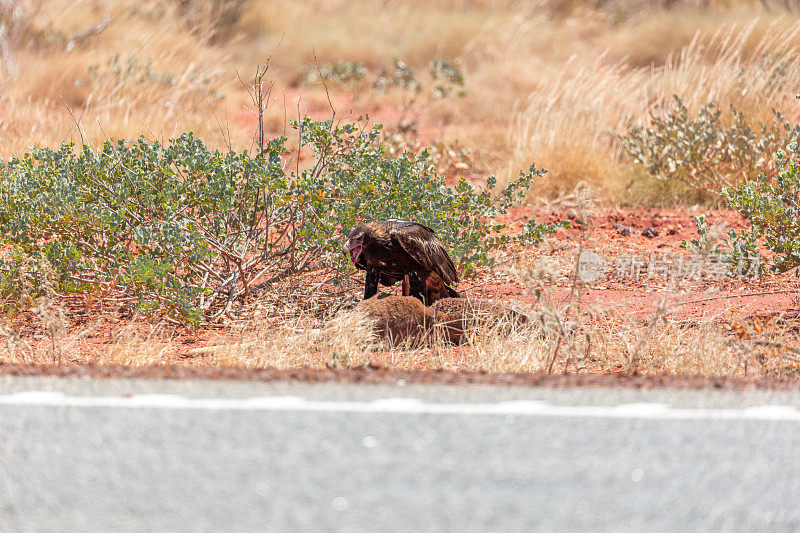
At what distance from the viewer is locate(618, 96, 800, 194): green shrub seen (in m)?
10.1

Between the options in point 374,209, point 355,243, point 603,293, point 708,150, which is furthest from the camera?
point 708,150

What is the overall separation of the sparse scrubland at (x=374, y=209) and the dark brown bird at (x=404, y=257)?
0.38 metres

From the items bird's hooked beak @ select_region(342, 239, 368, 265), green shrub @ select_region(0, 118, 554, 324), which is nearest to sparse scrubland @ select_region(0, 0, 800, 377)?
green shrub @ select_region(0, 118, 554, 324)

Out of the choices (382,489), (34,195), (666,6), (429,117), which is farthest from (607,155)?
(666,6)

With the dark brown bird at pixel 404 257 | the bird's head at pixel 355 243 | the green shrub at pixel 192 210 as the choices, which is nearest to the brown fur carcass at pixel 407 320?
the dark brown bird at pixel 404 257

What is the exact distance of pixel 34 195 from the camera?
6.36 meters

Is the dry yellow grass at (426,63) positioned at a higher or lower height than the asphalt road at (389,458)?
lower

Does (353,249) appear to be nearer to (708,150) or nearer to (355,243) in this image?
(355,243)

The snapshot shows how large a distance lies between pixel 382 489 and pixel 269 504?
274mm

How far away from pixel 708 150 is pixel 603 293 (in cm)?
382

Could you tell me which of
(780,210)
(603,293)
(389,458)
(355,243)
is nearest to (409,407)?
(389,458)

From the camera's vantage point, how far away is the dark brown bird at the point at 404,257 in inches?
225

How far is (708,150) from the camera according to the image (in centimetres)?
1048

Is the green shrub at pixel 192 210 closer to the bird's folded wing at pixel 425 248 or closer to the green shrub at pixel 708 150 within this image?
the bird's folded wing at pixel 425 248
